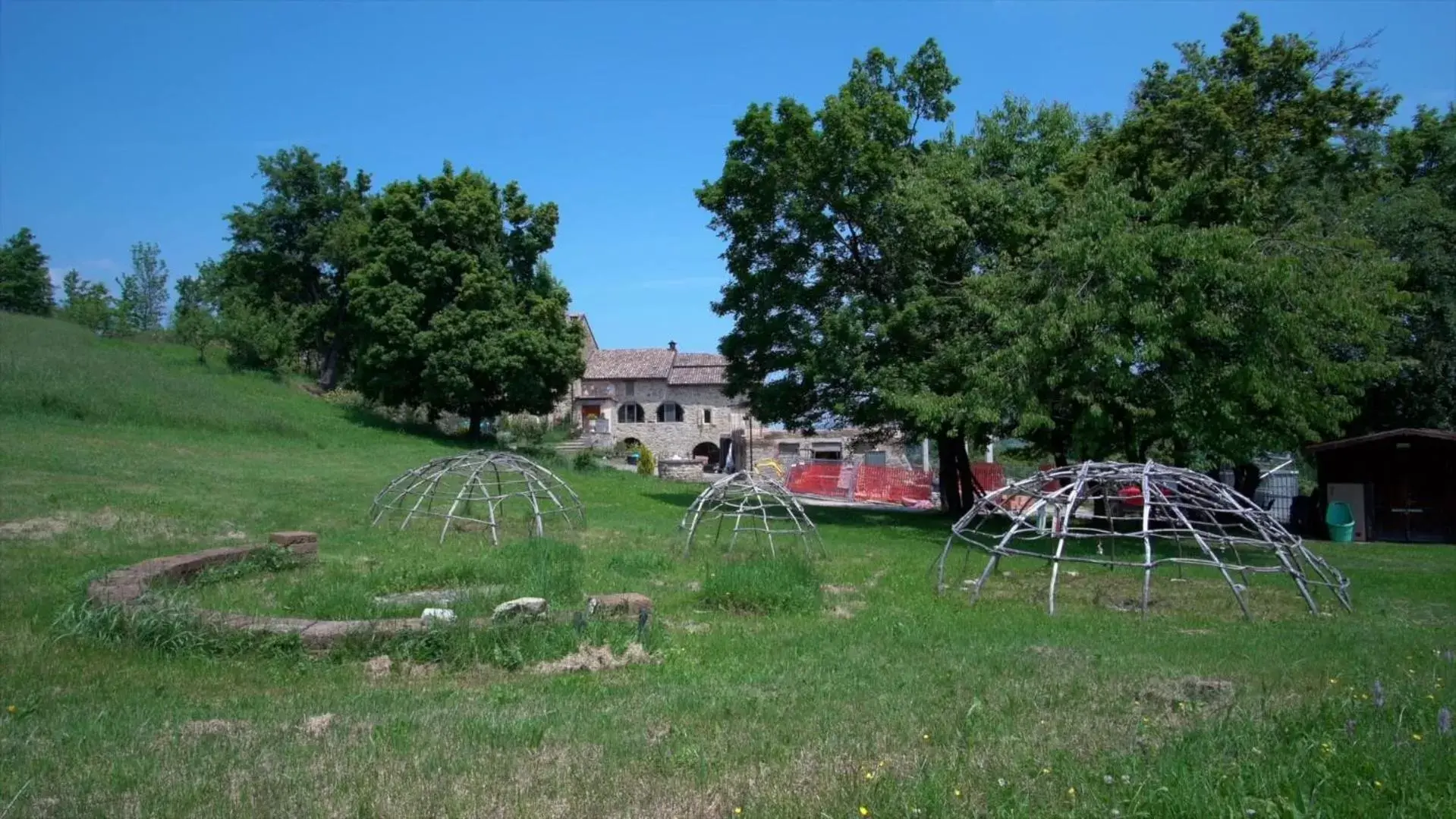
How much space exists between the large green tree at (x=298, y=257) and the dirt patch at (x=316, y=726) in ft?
155

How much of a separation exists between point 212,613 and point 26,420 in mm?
26079

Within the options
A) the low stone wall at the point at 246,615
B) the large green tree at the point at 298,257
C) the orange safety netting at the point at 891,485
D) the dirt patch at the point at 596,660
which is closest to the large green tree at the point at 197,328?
the large green tree at the point at 298,257

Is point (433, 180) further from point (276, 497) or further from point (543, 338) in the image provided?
point (276, 497)

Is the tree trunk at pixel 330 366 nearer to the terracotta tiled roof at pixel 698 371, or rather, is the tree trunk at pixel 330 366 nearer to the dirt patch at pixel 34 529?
the terracotta tiled roof at pixel 698 371

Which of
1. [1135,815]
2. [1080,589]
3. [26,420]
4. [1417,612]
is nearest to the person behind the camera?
[1135,815]

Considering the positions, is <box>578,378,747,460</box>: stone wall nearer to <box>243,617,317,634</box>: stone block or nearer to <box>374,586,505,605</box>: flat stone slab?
<box>374,586,505,605</box>: flat stone slab

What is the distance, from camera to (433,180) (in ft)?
155

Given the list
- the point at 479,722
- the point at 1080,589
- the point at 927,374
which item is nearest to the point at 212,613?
the point at 479,722

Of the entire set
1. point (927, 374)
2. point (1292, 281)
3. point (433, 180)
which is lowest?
point (927, 374)

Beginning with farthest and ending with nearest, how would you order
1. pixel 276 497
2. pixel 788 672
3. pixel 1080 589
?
pixel 276 497 → pixel 1080 589 → pixel 788 672

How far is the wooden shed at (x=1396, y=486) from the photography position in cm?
2744

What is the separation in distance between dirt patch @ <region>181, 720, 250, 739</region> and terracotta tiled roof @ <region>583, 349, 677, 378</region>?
188 ft

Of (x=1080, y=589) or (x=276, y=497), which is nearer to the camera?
(x=1080, y=589)

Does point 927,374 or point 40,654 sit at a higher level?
point 927,374
